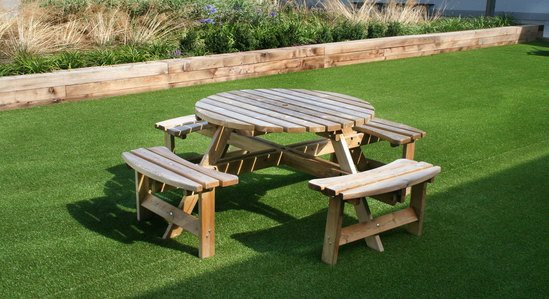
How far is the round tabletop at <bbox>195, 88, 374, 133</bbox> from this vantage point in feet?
12.1

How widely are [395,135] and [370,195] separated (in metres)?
1.06

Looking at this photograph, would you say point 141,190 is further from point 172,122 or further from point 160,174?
point 172,122

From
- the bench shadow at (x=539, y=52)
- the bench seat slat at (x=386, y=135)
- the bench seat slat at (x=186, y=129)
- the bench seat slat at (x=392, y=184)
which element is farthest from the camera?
the bench shadow at (x=539, y=52)

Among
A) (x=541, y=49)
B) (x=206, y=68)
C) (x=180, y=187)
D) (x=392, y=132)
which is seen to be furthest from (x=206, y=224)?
(x=541, y=49)

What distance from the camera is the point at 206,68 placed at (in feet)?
26.4

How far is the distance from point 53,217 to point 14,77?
3115 millimetres

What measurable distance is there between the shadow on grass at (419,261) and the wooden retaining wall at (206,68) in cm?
385

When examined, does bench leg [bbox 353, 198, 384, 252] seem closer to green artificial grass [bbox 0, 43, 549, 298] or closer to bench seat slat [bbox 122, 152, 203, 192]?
green artificial grass [bbox 0, 43, 549, 298]

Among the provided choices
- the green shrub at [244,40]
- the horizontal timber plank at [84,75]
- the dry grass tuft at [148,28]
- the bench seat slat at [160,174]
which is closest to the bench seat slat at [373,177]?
the bench seat slat at [160,174]

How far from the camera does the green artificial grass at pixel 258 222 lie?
10.8 ft

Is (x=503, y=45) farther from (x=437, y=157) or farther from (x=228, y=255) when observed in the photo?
(x=228, y=255)

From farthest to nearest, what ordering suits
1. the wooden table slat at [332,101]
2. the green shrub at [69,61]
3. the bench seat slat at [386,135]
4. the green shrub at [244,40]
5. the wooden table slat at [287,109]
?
the green shrub at [244,40], the green shrub at [69,61], the bench seat slat at [386,135], the wooden table slat at [332,101], the wooden table slat at [287,109]

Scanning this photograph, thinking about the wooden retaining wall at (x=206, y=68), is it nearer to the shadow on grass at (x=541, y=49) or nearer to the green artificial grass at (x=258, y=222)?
the green artificial grass at (x=258, y=222)

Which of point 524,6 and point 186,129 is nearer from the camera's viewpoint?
point 186,129
